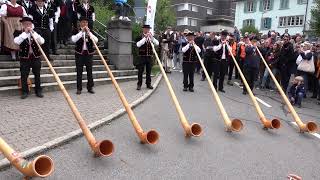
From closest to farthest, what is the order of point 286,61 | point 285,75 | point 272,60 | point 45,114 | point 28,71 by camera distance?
point 45,114, point 28,71, point 286,61, point 285,75, point 272,60

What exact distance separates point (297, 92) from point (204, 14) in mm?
57247

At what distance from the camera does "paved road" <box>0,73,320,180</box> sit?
218 inches

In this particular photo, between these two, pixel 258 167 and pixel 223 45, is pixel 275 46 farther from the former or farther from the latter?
pixel 258 167

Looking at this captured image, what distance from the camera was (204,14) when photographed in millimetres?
67250

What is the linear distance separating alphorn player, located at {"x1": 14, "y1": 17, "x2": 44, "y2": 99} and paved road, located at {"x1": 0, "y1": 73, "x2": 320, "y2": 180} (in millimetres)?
2668

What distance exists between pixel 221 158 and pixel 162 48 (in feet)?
37.6

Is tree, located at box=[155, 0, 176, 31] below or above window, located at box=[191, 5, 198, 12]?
below

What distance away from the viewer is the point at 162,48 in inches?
682

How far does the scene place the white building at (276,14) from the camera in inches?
1806

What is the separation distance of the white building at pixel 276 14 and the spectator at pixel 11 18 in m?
37.6

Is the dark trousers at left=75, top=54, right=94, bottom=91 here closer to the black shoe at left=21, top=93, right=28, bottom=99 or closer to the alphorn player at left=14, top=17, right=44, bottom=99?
the alphorn player at left=14, top=17, right=44, bottom=99

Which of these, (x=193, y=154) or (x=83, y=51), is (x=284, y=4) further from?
(x=193, y=154)

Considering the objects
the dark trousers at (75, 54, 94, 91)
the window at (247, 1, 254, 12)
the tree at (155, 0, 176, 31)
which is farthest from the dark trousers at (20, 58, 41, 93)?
the window at (247, 1, 254, 12)

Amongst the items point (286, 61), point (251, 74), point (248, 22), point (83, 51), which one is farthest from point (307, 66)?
point (248, 22)
